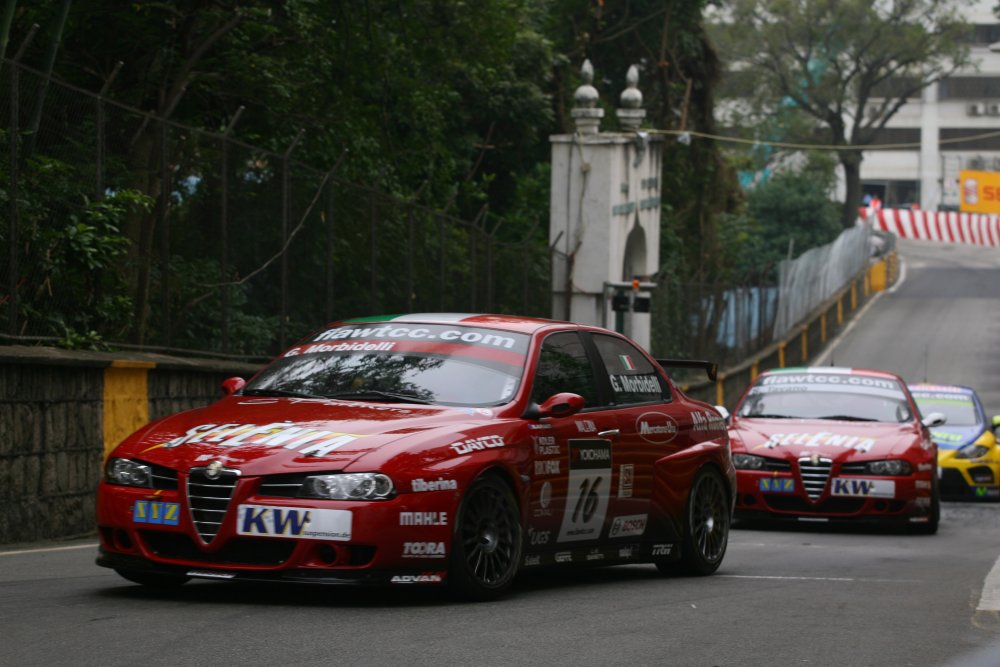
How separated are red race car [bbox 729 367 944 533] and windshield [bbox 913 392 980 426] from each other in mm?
5972

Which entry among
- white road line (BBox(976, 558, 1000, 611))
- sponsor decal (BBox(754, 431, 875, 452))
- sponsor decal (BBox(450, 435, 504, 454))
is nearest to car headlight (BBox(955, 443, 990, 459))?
sponsor decal (BBox(754, 431, 875, 452))

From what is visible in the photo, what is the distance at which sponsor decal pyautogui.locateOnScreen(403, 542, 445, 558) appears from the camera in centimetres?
778

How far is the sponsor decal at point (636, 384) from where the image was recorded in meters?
9.94

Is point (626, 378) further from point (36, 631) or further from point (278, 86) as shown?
point (278, 86)

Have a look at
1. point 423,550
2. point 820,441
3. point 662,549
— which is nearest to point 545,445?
point 423,550

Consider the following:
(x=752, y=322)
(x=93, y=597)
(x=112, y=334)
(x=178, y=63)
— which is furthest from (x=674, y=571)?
(x=752, y=322)

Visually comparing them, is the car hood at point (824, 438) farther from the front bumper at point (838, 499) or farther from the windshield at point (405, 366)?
the windshield at point (405, 366)

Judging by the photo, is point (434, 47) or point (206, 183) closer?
point (206, 183)

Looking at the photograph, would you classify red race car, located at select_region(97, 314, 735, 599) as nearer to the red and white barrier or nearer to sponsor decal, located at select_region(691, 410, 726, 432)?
sponsor decal, located at select_region(691, 410, 726, 432)

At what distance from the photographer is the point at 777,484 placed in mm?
15422

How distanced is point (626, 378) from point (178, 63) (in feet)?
40.7

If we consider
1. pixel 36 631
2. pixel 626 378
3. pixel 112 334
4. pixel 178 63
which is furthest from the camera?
pixel 178 63

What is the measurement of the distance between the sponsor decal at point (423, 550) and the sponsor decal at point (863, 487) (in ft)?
26.3

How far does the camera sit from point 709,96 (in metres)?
45.2
